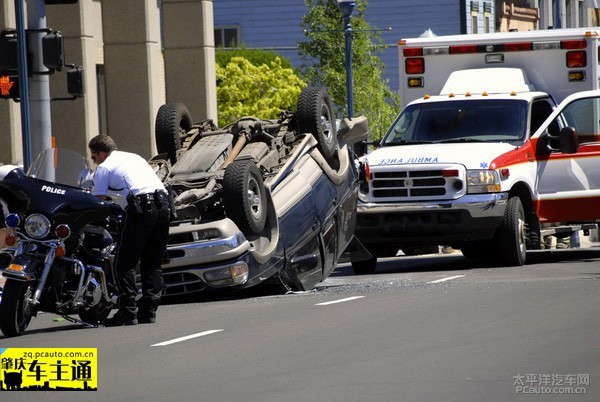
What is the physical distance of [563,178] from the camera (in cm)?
1733

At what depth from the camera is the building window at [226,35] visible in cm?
5950

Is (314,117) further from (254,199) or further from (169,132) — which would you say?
(254,199)

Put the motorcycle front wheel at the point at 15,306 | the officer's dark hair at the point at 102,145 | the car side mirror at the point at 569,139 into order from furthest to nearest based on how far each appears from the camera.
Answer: the car side mirror at the point at 569,139
the officer's dark hair at the point at 102,145
the motorcycle front wheel at the point at 15,306

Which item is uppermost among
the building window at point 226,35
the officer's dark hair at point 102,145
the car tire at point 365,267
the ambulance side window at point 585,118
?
the building window at point 226,35

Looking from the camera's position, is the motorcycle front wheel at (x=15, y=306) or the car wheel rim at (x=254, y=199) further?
the car wheel rim at (x=254, y=199)

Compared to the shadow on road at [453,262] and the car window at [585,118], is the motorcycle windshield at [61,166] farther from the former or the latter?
the car window at [585,118]

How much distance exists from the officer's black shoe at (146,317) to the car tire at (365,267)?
6.00 meters

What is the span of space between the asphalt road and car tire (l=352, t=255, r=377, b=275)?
2594mm

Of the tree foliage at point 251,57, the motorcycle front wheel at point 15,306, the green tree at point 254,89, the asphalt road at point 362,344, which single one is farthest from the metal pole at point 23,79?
the tree foliage at point 251,57

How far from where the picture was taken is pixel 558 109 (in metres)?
17.5

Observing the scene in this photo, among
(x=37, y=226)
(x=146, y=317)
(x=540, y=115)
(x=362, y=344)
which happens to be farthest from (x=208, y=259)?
(x=540, y=115)

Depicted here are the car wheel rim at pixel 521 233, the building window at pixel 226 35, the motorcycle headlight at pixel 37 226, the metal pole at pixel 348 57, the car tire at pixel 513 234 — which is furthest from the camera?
the building window at pixel 226 35

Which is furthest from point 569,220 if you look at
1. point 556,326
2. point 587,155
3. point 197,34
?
point 197,34

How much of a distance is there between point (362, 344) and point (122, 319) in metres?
2.66
